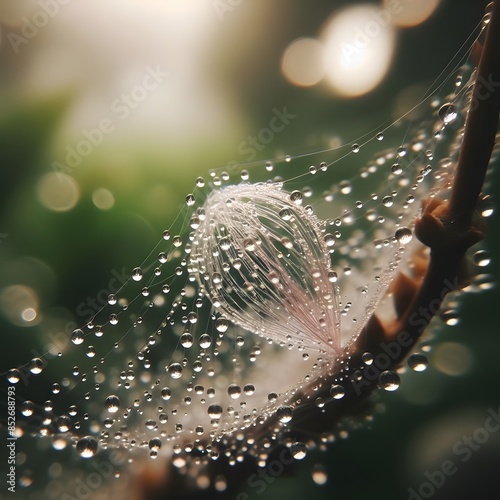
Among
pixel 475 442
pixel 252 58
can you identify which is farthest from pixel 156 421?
pixel 252 58

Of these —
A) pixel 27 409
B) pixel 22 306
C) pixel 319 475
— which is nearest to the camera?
pixel 27 409

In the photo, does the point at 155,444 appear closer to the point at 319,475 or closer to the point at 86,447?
the point at 86,447

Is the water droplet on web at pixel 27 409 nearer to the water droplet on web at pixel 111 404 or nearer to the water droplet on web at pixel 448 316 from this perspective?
the water droplet on web at pixel 111 404

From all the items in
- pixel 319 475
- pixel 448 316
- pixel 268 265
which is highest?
pixel 268 265

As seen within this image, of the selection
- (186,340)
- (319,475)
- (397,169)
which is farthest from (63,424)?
(397,169)

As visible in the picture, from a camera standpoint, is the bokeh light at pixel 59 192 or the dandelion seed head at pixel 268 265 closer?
the dandelion seed head at pixel 268 265

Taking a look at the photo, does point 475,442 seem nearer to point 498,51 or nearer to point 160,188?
point 498,51

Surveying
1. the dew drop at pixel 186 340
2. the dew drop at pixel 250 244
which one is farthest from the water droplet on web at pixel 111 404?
the dew drop at pixel 250 244

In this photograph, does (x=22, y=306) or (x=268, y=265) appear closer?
(x=268, y=265)

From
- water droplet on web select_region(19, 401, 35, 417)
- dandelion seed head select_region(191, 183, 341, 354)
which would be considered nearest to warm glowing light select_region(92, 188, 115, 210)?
dandelion seed head select_region(191, 183, 341, 354)
